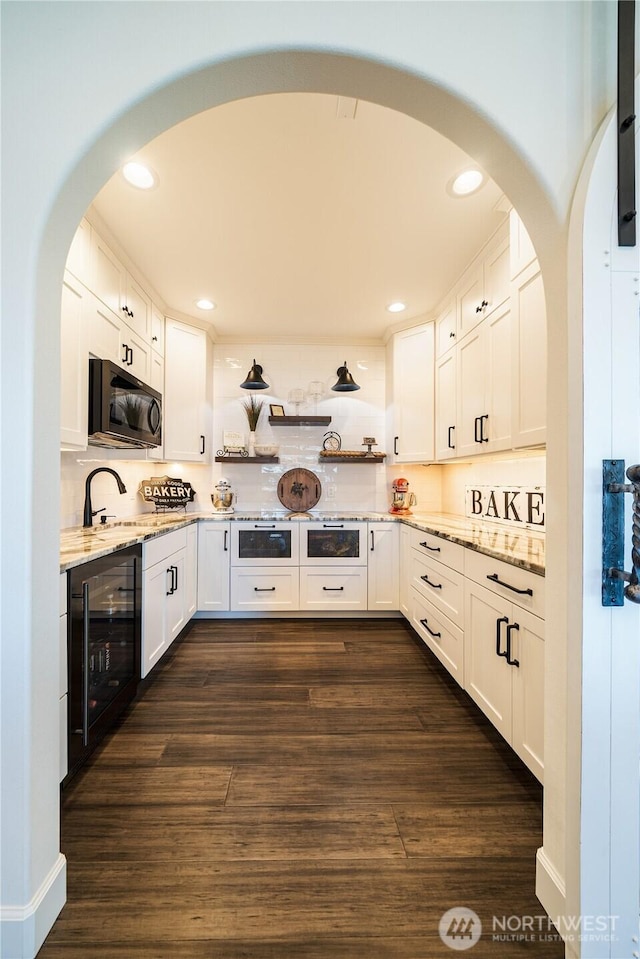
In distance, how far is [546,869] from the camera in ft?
3.57

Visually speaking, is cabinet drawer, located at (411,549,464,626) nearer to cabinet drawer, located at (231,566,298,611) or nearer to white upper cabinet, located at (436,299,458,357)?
cabinet drawer, located at (231,566,298,611)

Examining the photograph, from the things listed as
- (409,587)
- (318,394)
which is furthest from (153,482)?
(409,587)

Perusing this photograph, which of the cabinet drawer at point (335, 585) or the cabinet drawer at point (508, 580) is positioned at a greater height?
the cabinet drawer at point (508, 580)

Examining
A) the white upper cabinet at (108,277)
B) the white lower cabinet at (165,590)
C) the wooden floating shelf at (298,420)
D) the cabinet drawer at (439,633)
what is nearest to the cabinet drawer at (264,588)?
the white lower cabinet at (165,590)

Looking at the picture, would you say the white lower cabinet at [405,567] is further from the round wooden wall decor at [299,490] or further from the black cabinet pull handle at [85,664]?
the black cabinet pull handle at [85,664]

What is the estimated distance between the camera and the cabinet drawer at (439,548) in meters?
2.21

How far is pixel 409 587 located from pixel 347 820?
197 cm

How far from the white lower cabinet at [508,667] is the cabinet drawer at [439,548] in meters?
0.18

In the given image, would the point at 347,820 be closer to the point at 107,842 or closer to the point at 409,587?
the point at 107,842

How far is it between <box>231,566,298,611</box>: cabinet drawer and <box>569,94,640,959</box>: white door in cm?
271

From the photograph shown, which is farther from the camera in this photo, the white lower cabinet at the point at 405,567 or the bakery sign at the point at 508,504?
the white lower cabinet at the point at 405,567

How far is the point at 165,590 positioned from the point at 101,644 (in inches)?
34.2

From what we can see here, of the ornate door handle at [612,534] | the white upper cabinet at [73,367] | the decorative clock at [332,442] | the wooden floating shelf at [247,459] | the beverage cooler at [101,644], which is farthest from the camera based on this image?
the decorative clock at [332,442]

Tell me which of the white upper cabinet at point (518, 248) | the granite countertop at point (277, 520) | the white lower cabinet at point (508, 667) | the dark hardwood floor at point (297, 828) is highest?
the white upper cabinet at point (518, 248)
